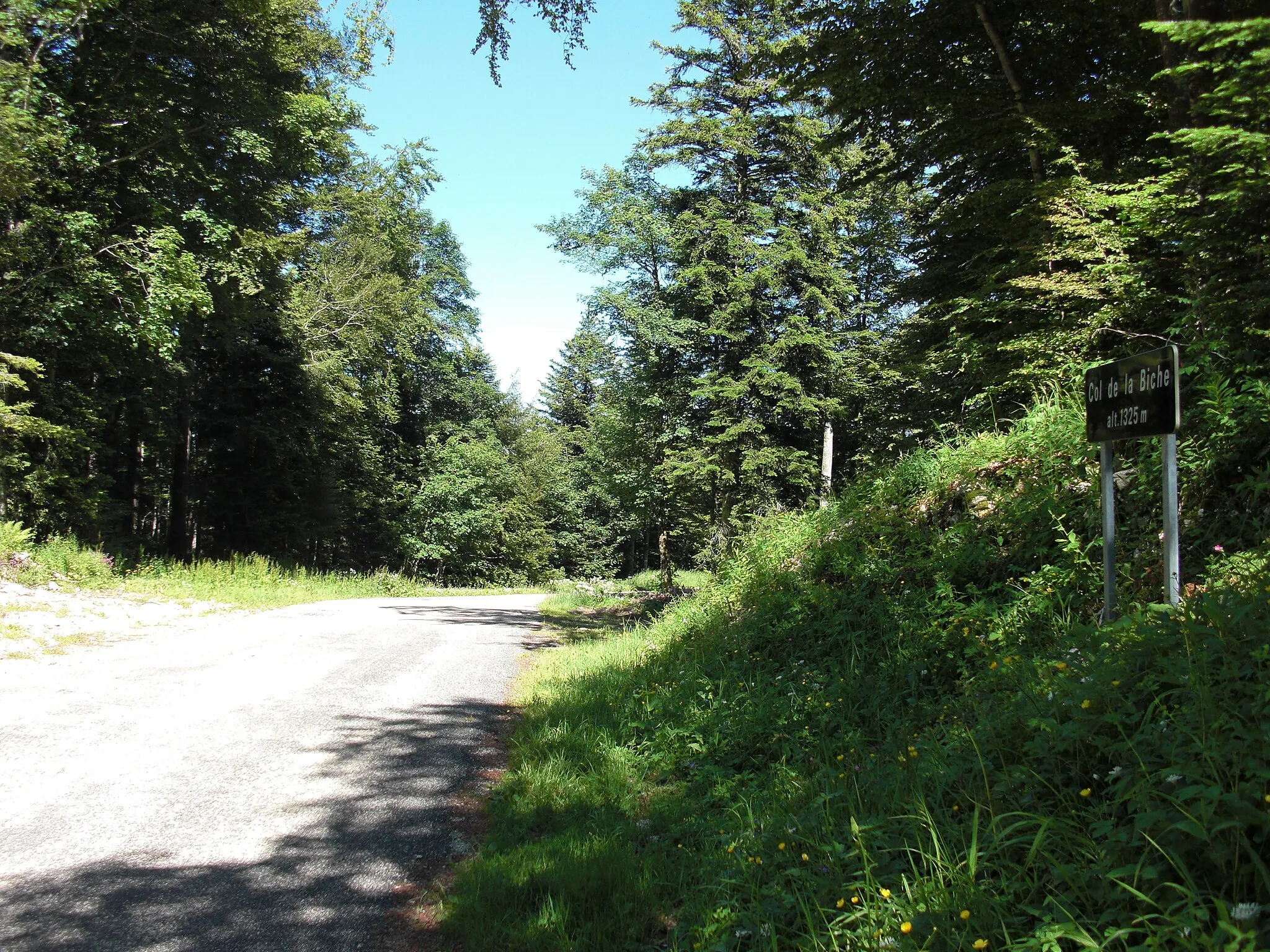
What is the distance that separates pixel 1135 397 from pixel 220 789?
5.70m

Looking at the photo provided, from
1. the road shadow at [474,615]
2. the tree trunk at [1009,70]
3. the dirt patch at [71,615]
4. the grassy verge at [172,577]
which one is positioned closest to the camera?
the tree trunk at [1009,70]

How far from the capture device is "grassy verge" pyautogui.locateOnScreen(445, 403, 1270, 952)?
7.31ft

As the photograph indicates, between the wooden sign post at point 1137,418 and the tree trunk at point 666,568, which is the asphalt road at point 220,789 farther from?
the tree trunk at point 666,568

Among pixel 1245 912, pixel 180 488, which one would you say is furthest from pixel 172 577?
pixel 1245 912

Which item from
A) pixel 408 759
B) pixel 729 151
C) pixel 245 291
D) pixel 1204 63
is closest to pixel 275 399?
pixel 245 291

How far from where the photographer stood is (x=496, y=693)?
8.53 m

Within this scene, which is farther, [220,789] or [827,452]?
[827,452]

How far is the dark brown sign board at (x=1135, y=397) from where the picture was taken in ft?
10.6

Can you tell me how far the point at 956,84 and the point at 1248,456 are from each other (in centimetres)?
677

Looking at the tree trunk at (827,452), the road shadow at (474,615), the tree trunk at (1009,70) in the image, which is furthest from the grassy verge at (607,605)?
the tree trunk at (1009,70)

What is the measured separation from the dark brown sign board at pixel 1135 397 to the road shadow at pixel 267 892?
4.11m

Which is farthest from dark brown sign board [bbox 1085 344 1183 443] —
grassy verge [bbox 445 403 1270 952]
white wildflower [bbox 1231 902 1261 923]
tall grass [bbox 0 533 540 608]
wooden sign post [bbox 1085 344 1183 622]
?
tall grass [bbox 0 533 540 608]

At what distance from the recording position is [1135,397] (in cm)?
345

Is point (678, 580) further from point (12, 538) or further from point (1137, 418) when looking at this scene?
point (1137, 418)
